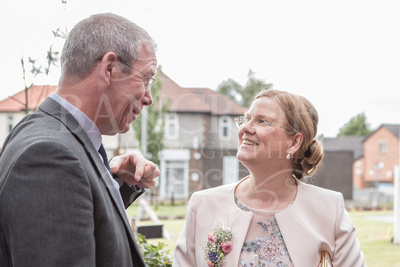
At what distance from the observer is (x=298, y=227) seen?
169cm

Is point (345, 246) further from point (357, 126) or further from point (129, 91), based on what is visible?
point (357, 126)

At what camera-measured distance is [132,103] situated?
1.11 m

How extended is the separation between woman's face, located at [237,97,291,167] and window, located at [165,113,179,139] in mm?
16537

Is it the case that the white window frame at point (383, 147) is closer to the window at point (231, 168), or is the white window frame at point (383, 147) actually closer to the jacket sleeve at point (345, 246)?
the window at point (231, 168)

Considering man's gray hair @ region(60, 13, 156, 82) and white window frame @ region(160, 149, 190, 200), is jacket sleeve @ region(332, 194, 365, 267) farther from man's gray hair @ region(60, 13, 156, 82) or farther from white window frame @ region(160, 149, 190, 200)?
white window frame @ region(160, 149, 190, 200)

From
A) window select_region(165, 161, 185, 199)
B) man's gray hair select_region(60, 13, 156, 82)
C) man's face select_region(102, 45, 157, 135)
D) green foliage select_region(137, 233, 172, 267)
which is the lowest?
window select_region(165, 161, 185, 199)

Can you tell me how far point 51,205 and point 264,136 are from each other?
111cm

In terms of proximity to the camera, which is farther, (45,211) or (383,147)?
(383,147)

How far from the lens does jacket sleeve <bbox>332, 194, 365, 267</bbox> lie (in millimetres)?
1620

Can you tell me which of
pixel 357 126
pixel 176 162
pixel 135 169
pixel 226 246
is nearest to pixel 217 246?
pixel 226 246

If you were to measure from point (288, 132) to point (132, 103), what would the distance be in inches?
34.5

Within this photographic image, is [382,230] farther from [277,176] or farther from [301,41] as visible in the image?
[277,176]

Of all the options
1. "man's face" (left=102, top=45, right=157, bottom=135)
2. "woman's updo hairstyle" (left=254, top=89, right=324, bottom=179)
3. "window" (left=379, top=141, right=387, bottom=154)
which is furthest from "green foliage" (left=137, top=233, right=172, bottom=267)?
"window" (left=379, top=141, right=387, bottom=154)

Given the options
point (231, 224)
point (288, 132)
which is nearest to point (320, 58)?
point (288, 132)
